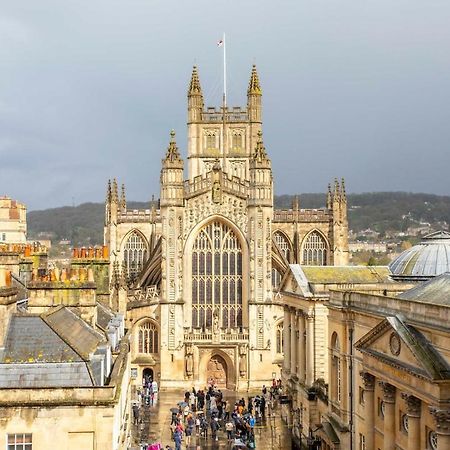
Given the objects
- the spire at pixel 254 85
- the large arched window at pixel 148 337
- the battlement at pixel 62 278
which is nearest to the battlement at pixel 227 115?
the spire at pixel 254 85

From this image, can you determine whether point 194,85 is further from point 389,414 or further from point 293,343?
point 389,414

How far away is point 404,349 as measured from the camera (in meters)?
22.6

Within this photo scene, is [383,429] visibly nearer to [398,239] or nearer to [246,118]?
[246,118]

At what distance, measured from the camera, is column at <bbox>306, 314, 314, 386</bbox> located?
36.4 metres

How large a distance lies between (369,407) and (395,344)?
440 centimetres

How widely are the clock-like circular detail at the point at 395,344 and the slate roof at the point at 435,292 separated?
1541mm

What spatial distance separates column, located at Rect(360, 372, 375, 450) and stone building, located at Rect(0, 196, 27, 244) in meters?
69.6

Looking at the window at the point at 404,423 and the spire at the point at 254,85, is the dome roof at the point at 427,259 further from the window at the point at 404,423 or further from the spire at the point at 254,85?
the spire at the point at 254,85

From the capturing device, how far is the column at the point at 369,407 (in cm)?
2678

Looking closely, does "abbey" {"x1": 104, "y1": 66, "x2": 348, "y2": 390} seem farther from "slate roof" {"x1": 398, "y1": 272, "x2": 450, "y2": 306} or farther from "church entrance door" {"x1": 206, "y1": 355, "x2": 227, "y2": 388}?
"slate roof" {"x1": 398, "y1": 272, "x2": 450, "y2": 306}

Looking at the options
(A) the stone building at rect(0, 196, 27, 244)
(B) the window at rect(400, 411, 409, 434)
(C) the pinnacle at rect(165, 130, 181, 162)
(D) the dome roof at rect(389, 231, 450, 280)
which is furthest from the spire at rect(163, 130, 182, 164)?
(A) the stone building at rect(0, 196, 27, 244)

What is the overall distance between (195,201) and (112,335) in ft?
88.3

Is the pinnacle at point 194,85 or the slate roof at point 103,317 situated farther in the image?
the pinnacle at point 194,85

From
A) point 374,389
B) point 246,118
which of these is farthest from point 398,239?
point 374,389
